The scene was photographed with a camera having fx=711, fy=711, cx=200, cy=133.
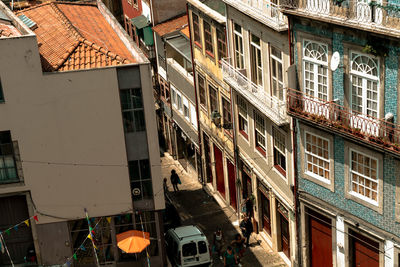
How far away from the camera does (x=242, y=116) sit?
38.6 m

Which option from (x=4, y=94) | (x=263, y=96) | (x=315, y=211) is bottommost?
(x=315, y=211)

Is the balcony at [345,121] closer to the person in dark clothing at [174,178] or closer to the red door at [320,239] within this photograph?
the red door at [320,239]

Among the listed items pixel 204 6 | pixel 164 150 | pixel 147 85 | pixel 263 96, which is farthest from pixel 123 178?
pixel 164 150

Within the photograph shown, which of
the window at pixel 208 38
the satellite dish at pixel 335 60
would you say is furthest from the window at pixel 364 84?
the window at pixel 208 38

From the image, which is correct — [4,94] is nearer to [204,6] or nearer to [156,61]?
[204,6]

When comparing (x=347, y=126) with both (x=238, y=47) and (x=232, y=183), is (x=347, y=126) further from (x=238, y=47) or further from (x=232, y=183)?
(x=232, y=183)

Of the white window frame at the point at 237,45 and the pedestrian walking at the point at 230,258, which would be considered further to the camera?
the white window frame at the point at 237,45

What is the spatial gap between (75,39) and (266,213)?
1340 cm

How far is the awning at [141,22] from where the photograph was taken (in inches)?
2073

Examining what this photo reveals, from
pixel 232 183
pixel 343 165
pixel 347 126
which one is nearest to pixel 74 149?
pixel 343 165

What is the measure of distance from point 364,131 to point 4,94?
14.9 metres

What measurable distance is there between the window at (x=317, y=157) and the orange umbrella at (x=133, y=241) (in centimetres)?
791

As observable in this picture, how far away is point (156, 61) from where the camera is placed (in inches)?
2099

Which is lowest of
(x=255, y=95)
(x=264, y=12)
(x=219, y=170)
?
(x=219, y=170)
